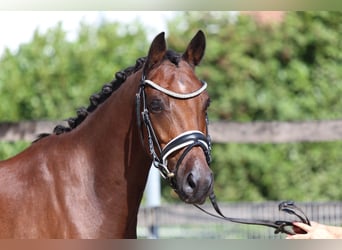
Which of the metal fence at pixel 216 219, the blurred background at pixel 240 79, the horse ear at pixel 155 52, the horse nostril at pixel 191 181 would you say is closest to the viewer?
the horse nostril at pixel 191 181

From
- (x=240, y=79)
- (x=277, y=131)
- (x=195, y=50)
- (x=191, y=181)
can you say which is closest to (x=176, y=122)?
(x=191, y=181)

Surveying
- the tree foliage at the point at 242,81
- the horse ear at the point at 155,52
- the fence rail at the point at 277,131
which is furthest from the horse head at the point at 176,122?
the tree foliage at the point at 242,81

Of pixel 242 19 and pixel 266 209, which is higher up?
pixel 242 19

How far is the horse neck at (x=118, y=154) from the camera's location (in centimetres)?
297

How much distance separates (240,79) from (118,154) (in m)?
5.46

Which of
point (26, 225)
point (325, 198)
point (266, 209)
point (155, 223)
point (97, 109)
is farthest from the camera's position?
point (325, 198)

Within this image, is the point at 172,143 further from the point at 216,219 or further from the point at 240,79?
the point at 240,79

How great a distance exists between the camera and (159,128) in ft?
9.45

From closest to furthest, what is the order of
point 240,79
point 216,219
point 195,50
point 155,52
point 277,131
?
point 155,52 < point 195,50 < point 277,131 < point 216,219 < point 240,79

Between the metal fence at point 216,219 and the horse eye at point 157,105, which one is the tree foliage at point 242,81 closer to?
the metal fence at point 216,219

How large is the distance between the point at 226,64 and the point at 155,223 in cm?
316

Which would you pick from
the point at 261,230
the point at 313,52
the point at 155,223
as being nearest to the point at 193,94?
the point at 155,223

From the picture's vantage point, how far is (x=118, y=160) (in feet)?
9.84

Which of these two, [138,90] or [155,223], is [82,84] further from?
[138,90]
